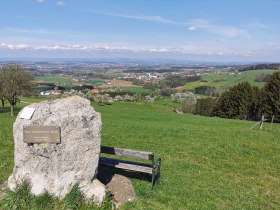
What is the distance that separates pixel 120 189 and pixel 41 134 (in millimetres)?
3458

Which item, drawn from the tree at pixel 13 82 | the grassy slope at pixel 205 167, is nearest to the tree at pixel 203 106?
the tree at pixel 13 82

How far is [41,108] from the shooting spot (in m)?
10.5

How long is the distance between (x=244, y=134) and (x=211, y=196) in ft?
44.6

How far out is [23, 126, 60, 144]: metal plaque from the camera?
33.2ft

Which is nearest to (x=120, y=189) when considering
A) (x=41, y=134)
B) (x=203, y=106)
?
(x=41, y=134)

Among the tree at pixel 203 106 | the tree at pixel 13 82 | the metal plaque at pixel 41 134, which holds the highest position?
the metal plaque at pixel 41 134

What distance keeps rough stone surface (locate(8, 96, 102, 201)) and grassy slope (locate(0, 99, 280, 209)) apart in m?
1.92

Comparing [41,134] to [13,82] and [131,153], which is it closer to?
[131,153]

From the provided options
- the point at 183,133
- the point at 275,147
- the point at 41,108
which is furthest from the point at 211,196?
the point at 183,133

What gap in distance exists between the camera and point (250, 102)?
68062 millimetres

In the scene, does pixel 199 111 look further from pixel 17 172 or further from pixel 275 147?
pixel 17 172

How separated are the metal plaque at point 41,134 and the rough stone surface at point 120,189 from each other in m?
2.73

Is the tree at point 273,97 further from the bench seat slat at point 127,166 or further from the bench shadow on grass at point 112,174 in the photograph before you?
the bench seat slat at point 127,166

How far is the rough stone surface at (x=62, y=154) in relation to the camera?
10.2 meters
